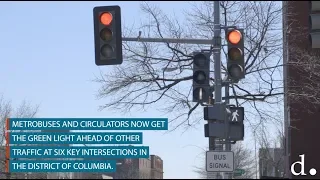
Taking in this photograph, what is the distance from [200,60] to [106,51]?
8.05 feet

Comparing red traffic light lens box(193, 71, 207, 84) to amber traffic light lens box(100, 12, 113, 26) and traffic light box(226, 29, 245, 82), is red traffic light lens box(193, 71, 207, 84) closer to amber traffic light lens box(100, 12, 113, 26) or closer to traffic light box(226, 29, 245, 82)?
traffic light box(226, 29, 245, 82)

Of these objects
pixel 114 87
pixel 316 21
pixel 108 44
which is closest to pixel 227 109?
pixel 108 44

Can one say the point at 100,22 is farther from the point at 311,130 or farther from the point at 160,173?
the point at 311,130

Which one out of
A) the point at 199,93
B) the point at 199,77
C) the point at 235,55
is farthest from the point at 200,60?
the point at 235,55

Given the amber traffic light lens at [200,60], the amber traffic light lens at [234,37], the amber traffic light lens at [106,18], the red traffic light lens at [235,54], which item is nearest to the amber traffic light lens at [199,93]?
the amber traffic light lens at [200,60]

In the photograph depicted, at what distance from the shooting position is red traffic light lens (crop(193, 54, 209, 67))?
16781 mm

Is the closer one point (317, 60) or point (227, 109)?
point (227, 109)

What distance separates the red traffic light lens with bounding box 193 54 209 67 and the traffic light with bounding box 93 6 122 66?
2096 millimetres

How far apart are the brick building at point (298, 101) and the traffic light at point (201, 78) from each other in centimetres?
355

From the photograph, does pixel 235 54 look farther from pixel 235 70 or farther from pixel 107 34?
pixel 107 34

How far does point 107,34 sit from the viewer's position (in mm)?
15609

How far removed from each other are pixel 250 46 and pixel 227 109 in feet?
33.7

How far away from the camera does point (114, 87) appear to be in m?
26.8

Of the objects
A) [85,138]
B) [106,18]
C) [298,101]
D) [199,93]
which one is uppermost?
[298,101]
